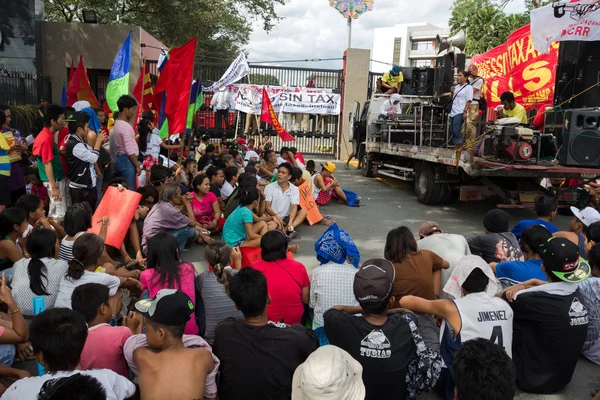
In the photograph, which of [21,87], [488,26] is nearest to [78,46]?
[21,87]

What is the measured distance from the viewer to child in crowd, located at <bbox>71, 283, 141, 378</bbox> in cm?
290

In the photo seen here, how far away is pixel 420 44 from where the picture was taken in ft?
247

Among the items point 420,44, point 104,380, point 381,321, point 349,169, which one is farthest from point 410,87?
point 420,44

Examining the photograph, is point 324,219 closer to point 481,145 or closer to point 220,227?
point 220,227

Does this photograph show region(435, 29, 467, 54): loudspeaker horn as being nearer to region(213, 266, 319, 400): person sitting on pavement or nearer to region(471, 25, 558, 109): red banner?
region(471, 25, 558, 109): red banner

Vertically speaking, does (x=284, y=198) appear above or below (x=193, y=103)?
below

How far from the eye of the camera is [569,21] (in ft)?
27.0

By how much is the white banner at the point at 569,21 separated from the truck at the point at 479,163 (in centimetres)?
161

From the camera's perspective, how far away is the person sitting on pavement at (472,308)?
10.1 feet

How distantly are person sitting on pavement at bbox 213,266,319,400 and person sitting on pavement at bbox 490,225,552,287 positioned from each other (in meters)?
1.89

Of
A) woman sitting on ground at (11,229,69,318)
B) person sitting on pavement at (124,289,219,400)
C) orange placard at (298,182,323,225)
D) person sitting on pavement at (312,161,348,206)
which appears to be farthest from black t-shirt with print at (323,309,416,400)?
person sitting on pavement at (312,161,348,206)

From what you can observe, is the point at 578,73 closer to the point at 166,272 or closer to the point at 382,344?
the point at 382,344

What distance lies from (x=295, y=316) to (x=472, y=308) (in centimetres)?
143

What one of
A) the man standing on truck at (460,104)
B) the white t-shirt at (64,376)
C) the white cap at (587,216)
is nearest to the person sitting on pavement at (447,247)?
the white cap at (587,216)
